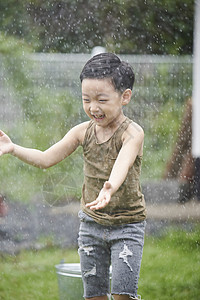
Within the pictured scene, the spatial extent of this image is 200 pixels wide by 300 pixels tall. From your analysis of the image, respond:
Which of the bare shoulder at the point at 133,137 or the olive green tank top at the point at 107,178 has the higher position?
the bare shoulder at the point at 133,137

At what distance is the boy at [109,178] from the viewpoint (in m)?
2.54

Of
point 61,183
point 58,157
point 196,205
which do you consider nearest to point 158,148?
point 196,205

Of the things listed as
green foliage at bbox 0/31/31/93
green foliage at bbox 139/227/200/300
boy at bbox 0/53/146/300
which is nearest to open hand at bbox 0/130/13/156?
boy at bbox 0/53/146/300

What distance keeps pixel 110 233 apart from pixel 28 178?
306 centimetres

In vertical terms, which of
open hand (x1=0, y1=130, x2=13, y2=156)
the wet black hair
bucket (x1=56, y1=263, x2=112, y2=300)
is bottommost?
bucket (x1=56, y1=263, x2=112, y2=300)

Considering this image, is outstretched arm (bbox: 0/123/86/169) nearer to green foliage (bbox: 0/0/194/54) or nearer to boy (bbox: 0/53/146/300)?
boy (bbox: 0/53/146/300)

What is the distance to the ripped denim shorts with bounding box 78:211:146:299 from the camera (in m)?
2.53

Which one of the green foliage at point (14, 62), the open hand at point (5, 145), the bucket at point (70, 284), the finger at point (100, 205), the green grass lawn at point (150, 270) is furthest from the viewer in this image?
the green foliage at point (14, 62)

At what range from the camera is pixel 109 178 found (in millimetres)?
2463

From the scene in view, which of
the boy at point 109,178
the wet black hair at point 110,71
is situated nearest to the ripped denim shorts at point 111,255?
the boy at point 109,178

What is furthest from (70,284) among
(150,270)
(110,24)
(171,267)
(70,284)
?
(110,24)

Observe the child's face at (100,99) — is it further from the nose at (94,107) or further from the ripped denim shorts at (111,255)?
the ripped denim shorts at (111,255)

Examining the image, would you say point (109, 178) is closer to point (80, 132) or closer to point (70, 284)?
point (80, 132)

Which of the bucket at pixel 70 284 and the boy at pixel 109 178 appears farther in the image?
the bucket at pixel 70 284
